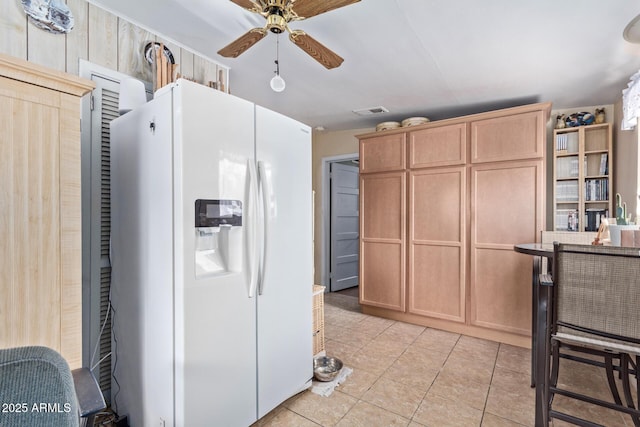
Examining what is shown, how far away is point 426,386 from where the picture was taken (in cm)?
220

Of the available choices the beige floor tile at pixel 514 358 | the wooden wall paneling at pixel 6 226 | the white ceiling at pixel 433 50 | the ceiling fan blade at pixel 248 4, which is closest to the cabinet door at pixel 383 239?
the white ceiling at pixel 433 50

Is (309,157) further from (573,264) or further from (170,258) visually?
(573,264)

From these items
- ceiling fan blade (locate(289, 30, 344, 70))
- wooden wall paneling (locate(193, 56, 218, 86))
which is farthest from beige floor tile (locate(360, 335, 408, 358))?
wooden wall paneling (locate(193, 56, 218, 86))

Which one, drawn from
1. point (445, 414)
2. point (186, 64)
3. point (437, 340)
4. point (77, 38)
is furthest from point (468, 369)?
point (77, 38)

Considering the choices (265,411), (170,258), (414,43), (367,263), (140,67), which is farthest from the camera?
(367,263)

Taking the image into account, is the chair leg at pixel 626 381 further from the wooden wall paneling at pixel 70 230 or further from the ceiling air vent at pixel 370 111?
the ceiling air vent at pixel 370 111

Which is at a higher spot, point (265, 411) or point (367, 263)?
point (367, 263)

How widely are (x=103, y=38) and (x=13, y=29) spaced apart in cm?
41

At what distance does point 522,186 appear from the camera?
285 cm

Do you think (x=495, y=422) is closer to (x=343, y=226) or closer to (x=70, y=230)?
(x=70, y=230)

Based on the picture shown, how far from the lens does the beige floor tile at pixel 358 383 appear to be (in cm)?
213

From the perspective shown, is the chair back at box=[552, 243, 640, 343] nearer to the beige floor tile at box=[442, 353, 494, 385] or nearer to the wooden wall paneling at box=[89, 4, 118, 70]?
→ the beige floor tile at box=[442, 353, 494, 385]

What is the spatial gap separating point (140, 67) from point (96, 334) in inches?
66.1

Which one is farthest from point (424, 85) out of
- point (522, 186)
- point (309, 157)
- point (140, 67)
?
point (140, 67)
